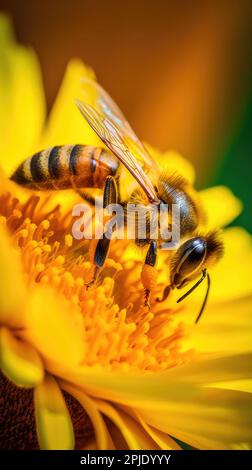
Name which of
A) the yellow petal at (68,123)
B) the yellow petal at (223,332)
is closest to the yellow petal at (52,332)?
the yellow petal at (223,332)

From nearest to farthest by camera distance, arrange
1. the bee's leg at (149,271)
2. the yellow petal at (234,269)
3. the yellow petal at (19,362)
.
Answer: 1. the yellow petal at (19,362)
2. the bee's leg at (149,271)
3. the yellow petal at (234,269)

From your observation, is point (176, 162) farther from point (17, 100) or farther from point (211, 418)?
point (211, 418)

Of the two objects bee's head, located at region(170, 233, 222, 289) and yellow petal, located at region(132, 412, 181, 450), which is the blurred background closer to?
bee's head, located at region(170, 233, 222, 289)

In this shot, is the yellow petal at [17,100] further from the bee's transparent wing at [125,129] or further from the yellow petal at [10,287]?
the yellow petal at [10,287]

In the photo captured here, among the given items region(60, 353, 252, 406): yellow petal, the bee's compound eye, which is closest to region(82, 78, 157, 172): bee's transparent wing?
the bee's compound eye

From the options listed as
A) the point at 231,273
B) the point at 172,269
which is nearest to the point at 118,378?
the point at 172,269

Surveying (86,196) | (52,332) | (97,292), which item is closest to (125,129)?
(86,196)
